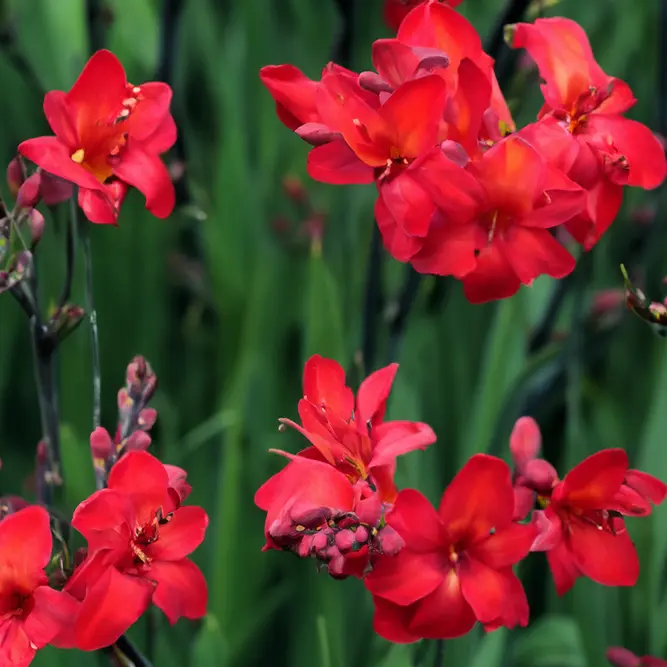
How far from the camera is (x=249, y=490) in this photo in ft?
2.90

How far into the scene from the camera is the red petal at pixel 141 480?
0.42 m

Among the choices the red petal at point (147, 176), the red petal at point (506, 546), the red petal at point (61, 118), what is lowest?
the red petal at point (506, 546)

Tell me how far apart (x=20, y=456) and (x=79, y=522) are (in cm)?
67

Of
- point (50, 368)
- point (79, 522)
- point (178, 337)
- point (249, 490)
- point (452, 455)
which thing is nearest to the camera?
point (79, 522)

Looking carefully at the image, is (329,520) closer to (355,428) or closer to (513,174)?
(355,428)

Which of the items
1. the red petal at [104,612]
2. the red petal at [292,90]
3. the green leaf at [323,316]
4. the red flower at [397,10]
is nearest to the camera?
the red petal at [104,612]

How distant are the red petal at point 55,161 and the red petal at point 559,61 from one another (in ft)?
0.88

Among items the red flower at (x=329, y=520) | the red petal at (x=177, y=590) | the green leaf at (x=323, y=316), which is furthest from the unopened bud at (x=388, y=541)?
the green leaf at (x=323, y=316)

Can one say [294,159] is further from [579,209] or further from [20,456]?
[579,209]

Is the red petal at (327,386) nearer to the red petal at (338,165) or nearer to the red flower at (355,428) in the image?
the red flower at (355,428)

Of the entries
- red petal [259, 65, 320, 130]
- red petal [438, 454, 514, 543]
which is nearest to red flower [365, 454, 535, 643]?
red petal [438, 454, 514, 543]

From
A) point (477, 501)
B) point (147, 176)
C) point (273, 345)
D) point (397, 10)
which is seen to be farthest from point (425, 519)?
point (273, 345)

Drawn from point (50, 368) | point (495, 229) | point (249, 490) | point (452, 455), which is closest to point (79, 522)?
point (50, 368)

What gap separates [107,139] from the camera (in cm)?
52
